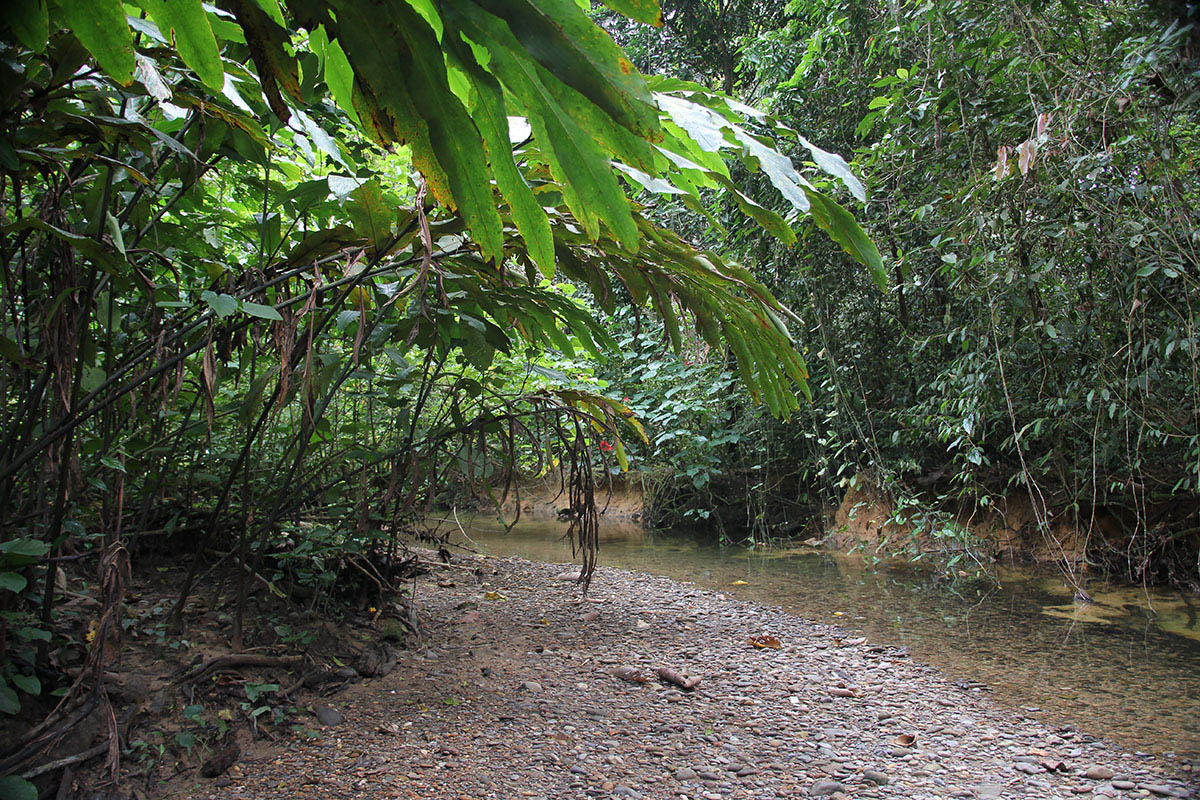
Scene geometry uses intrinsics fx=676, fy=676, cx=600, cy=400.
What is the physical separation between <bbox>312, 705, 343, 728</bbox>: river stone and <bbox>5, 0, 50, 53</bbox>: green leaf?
1.51 metres

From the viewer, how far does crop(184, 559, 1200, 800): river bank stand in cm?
151

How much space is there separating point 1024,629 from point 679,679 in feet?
6.02

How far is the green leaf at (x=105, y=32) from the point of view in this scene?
25.1 inches

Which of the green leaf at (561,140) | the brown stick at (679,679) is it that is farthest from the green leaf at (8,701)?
the brown stick at (679,679)

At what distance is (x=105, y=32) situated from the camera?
65 cm

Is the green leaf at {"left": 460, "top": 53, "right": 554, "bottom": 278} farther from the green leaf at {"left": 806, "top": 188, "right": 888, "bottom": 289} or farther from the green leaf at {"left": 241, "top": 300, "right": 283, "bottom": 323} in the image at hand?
Result: the green leaf at {"left": 806, "top": 188, "right": 888, "bottom": 289}

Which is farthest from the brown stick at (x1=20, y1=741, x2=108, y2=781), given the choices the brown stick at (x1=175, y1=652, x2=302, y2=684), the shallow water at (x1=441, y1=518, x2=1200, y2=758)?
the shallow water at (x1=441, y1=518, x2=1200, y2=758)

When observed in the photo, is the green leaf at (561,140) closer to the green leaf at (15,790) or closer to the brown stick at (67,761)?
the green leaf at (15,790)

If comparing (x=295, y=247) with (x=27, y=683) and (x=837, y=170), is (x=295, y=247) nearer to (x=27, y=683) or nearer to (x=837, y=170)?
(x=27, y=683)

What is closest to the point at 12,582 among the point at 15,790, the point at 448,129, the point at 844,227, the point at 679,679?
the point at 15,790

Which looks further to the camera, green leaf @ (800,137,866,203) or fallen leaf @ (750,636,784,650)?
fallen leaf @ (750,636,784,650)

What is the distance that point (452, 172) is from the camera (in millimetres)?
696

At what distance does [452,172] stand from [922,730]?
206 centimetres

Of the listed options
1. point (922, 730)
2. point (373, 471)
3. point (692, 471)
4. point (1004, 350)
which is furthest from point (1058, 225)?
point (692, 471)
